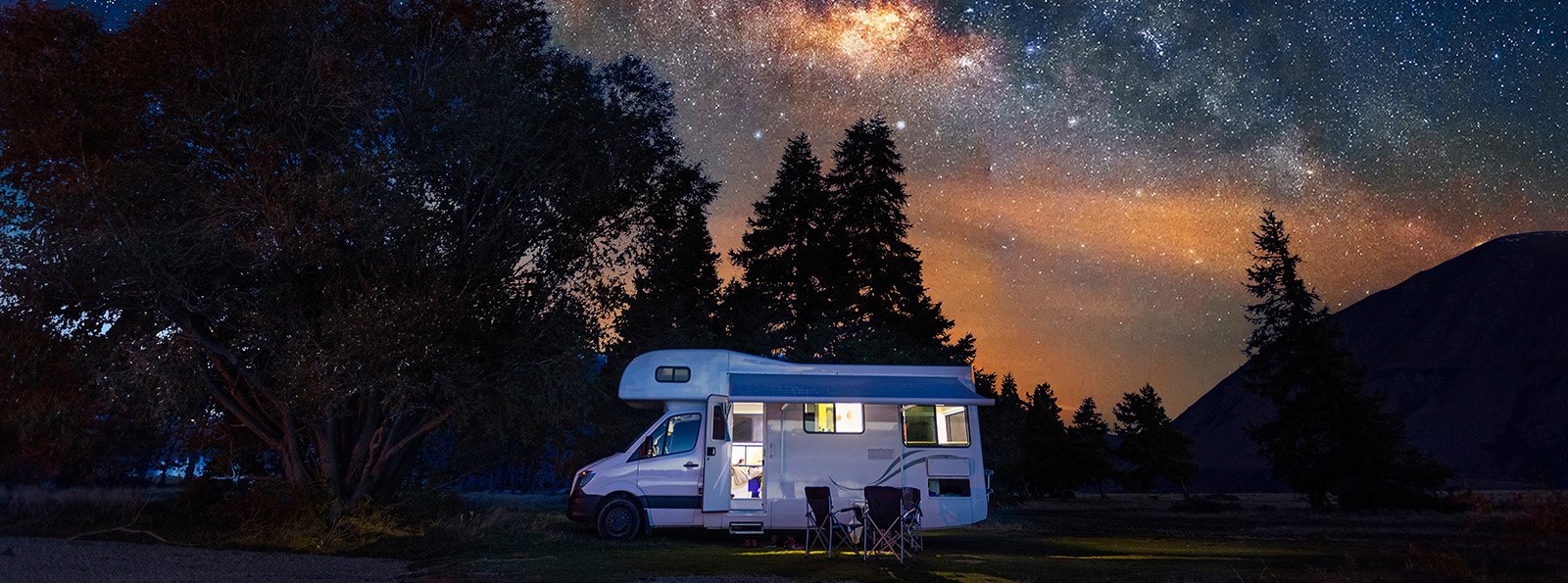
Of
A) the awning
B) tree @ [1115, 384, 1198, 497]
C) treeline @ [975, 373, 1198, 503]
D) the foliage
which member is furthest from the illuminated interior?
tree @ [1115, 384, 1198, 497]

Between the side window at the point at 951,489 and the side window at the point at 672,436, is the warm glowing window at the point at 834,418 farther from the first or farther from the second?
the side window at the point at 672,436

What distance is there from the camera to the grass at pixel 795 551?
9.78 m

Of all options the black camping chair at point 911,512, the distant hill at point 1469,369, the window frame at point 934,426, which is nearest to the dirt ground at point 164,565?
the black camping chair at point 911,512

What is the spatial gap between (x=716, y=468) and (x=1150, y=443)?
6134 cm

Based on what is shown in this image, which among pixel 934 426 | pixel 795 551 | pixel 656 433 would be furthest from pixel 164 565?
pixel 934 426

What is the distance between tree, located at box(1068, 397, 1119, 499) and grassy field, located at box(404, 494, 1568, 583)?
56.4m

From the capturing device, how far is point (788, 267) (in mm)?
37344

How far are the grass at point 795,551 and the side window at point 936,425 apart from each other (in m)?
1.70

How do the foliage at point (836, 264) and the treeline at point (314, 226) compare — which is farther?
the foliage at point (836, 264)

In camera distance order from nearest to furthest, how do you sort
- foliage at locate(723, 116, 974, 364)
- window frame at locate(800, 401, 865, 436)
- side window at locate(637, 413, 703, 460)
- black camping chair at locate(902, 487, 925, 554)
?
black camping chair at locate(902, 487, 925, 554) → window frame at locate(800, 401, 865, 436) → side window at locate(637, 413, 703, 460) → foliage at locate(723, 116, 974, 364)

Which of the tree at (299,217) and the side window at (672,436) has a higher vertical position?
the tree at (299,217)

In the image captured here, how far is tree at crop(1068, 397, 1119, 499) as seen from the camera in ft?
238

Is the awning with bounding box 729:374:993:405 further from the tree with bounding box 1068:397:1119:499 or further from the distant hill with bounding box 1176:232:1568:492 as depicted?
the distant hill with bounding box 1176:232:1568:492

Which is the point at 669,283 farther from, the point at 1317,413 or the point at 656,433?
the point at 1317,413
